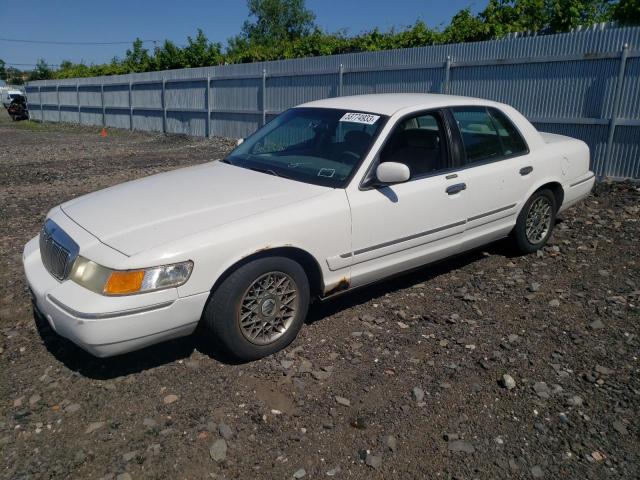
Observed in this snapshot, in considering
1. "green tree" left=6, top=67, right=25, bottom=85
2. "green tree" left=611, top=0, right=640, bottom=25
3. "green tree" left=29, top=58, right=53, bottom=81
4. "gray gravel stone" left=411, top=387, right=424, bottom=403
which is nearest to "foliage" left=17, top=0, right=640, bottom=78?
"green tree" left=611, top=0, right=640, bottom=25

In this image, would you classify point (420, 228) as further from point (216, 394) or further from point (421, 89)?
point (421, 89)

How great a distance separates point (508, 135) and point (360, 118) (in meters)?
1.63

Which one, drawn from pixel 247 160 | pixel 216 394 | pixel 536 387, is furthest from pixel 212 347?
pixel 536 387

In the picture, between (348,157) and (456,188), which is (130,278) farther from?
(456,188)

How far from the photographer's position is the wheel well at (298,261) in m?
3.32

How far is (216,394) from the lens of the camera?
129 inches

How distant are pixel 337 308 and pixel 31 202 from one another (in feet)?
20.1

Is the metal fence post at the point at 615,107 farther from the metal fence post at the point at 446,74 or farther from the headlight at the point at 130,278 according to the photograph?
the headlight at the point at 130,278

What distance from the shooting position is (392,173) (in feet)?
12.5

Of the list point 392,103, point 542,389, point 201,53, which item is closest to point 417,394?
point 542,389

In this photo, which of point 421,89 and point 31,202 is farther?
point 421,89

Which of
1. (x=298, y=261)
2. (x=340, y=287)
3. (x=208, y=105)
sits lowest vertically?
(x=340, y=287)

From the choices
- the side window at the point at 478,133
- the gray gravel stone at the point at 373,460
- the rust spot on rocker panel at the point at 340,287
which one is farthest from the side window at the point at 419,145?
the gray gravel stone at the point at 373,460

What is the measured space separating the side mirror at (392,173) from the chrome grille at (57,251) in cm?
205
